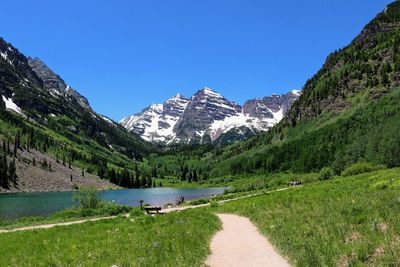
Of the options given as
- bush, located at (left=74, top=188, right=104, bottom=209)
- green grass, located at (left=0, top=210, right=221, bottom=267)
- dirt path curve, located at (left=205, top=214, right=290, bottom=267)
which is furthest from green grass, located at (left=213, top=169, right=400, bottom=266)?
bush, located at (left=74, top=188, right=104, bottom=209)

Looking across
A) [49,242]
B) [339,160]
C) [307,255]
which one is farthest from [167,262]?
[339,160]

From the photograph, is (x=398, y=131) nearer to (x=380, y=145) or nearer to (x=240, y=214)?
(x=380, y=145)

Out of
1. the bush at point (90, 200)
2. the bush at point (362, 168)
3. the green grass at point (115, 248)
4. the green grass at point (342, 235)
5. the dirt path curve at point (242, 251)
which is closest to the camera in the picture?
the green grass at point (342, 235)

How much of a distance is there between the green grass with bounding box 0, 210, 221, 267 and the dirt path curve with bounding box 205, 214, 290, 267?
2.10 ft

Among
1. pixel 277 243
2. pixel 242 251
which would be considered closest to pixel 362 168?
pixel 277 243

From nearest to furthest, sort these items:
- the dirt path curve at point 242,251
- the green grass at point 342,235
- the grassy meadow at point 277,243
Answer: the green grass at point 342,235, the grassy meadow at point 277,243, the dirt path curve at point 242,251

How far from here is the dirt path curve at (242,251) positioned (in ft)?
60.0

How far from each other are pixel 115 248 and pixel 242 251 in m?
7.03

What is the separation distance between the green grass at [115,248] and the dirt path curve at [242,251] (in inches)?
25.2

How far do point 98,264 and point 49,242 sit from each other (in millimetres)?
11463

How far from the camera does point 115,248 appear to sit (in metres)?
22.8

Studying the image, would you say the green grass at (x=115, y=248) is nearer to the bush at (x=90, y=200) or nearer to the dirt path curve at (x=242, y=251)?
the dirt path curve at (x=242, y=251)

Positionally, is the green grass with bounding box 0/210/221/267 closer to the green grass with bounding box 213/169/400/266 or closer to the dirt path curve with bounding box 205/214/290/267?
the dirt path curve with bounding box 205/214/290/267

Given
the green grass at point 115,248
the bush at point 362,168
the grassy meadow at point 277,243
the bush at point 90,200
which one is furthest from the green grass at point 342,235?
the bush at point 362,168
